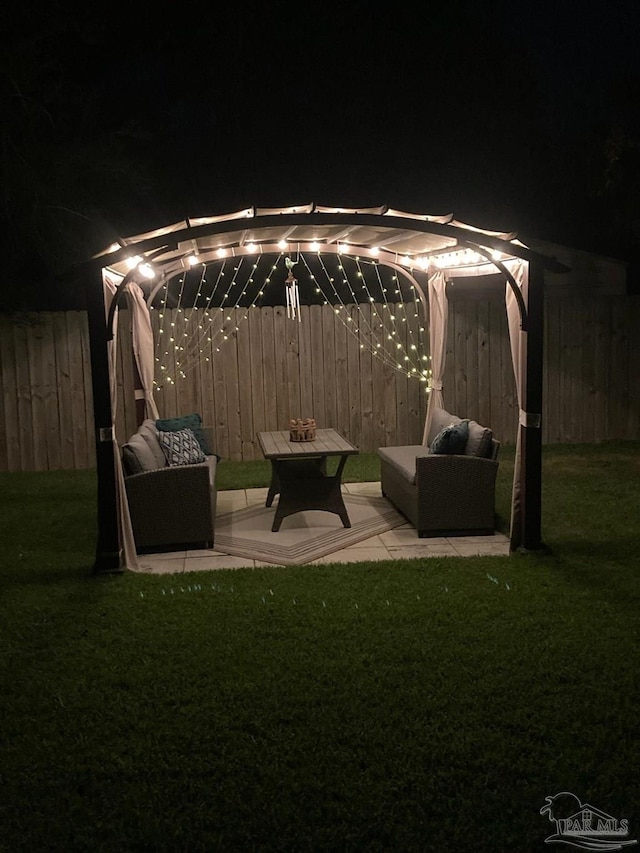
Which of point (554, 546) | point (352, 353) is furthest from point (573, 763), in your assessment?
point (352, 353)

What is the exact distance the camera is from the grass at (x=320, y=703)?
2.77m

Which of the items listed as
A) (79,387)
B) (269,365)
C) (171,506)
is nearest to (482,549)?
(171,506)

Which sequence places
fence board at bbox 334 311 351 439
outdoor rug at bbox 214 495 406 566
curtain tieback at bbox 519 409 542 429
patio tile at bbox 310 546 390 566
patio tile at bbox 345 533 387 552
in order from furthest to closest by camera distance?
fence board at bbox 334 311 351 439, patio tile at bbox 345 533 387 552, outdoor rug at bbox 214 495 406 566, patio tile at bbox 310 546 390 566, curtain tieback at bbox 519 409 542 429

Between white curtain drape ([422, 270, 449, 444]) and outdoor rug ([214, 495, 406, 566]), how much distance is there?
1441mm

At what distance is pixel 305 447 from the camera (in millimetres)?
7047

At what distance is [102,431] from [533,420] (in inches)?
118

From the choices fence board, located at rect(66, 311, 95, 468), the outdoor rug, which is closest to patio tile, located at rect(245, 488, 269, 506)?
the outdoor rug

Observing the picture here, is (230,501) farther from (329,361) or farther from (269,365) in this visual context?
(329,361)

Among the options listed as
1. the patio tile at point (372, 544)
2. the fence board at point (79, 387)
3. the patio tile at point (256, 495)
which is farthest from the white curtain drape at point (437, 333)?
the fence board at point (79, 387)

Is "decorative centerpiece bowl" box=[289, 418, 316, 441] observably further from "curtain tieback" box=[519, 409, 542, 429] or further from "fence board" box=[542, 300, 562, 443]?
"fence board" box=[542, 300, 562, 443]

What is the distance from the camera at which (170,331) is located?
10.1m

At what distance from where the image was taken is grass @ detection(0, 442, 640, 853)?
9.07 feet

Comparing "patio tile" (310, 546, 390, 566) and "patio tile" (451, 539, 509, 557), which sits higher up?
"patio tile" (451, 539, 509, 557)

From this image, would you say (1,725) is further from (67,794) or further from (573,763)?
(573,763)
